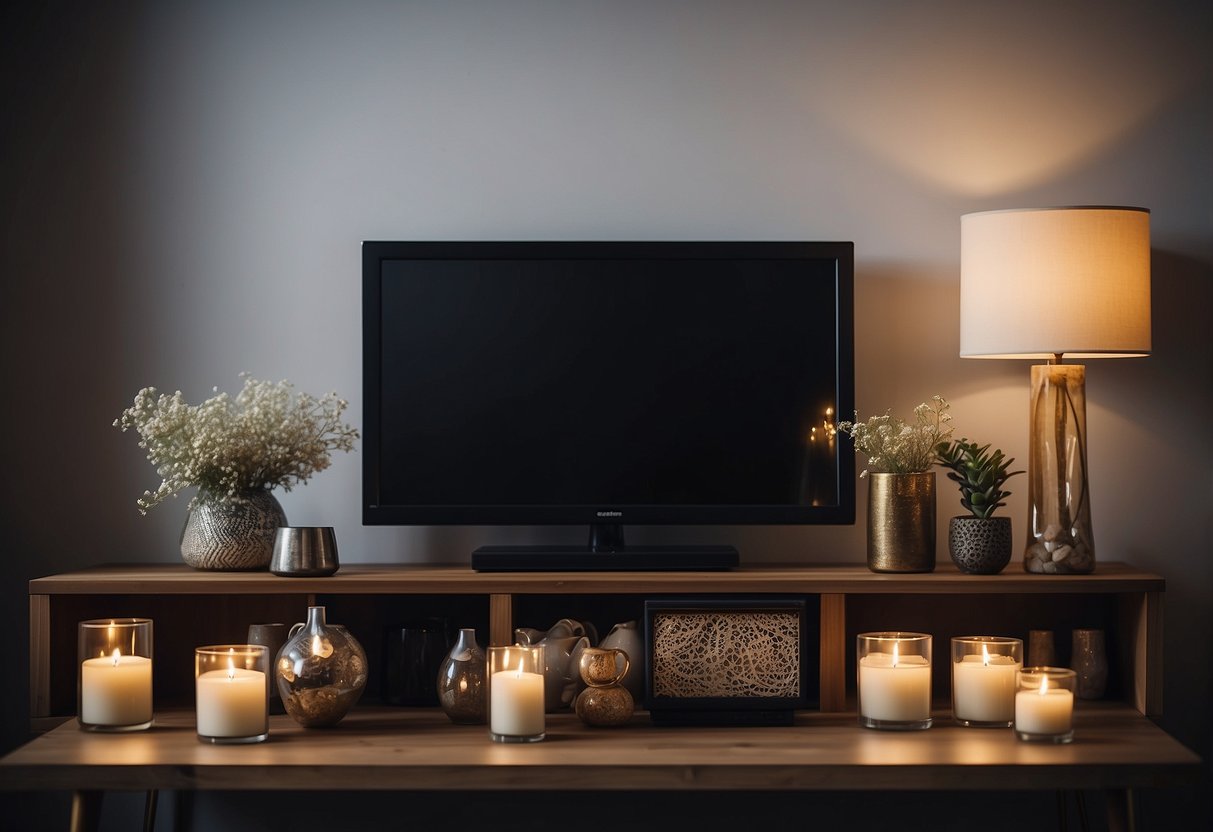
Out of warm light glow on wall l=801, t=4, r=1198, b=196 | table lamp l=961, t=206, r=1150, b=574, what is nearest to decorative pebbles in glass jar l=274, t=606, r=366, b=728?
table lamp l=961, t=206, r=1150, b=574

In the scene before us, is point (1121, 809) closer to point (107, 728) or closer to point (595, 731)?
point (595, 731)

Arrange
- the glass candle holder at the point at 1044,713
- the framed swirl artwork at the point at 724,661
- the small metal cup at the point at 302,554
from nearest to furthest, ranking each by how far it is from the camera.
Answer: the glass candle holder at the point at 1044,713
the framed swirl artwork at the point at 724,661
the small metal cup at the point at 302,554

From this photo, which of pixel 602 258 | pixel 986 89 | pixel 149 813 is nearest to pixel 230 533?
pixel 149 813

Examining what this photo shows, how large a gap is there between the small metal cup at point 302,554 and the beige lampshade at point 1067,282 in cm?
124

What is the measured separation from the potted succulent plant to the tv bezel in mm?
188

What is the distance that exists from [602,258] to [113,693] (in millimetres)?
1124

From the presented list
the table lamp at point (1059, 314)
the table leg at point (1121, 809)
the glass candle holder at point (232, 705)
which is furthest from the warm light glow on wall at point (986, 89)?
the glass candle holder at point (232, 705)

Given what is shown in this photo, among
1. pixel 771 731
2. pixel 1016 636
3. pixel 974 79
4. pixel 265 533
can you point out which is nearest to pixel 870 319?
Result: pixel 974 79

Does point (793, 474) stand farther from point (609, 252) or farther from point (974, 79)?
point (974, 79)

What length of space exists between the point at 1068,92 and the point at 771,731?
143 centimetres

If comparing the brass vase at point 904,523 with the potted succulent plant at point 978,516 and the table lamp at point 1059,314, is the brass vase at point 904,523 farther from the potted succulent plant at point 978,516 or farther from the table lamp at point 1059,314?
the table lamp at point 1059,314

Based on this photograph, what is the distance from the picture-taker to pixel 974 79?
2355mm

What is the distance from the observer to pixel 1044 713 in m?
1.73

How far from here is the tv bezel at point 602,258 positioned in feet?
7.14
